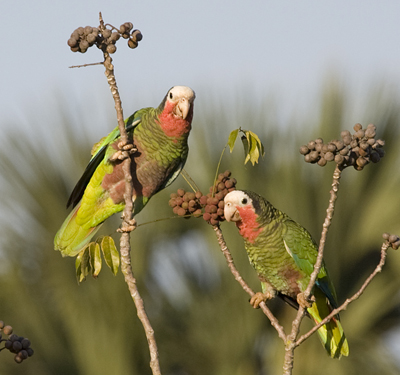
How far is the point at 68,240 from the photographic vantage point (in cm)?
359

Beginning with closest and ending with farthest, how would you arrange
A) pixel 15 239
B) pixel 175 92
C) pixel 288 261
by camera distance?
pixel 175 92 → pixel 288 261 → pixel 15 239

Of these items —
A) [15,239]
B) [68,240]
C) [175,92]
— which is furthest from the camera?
[15,239]

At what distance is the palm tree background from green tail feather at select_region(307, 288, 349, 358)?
2.65 ft

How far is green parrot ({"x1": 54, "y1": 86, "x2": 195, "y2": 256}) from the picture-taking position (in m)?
3.18

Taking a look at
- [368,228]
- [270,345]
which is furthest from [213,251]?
[368,228]

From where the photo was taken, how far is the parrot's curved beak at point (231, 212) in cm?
305

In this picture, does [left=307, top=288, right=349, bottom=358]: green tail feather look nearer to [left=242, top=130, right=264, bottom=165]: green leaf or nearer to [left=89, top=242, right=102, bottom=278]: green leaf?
[left=242, top=130, right=264, bottom=165]: green leaf

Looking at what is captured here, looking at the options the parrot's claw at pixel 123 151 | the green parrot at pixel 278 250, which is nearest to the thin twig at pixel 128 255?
the parrot's claw at pixel 123 151

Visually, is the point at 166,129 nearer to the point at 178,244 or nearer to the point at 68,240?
the point at 68,240

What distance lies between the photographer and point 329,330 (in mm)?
3615

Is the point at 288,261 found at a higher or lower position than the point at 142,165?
lower

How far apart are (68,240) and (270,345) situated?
182cm

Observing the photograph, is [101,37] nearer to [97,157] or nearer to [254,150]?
[254,150]

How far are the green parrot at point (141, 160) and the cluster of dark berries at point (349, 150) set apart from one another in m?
1.11
